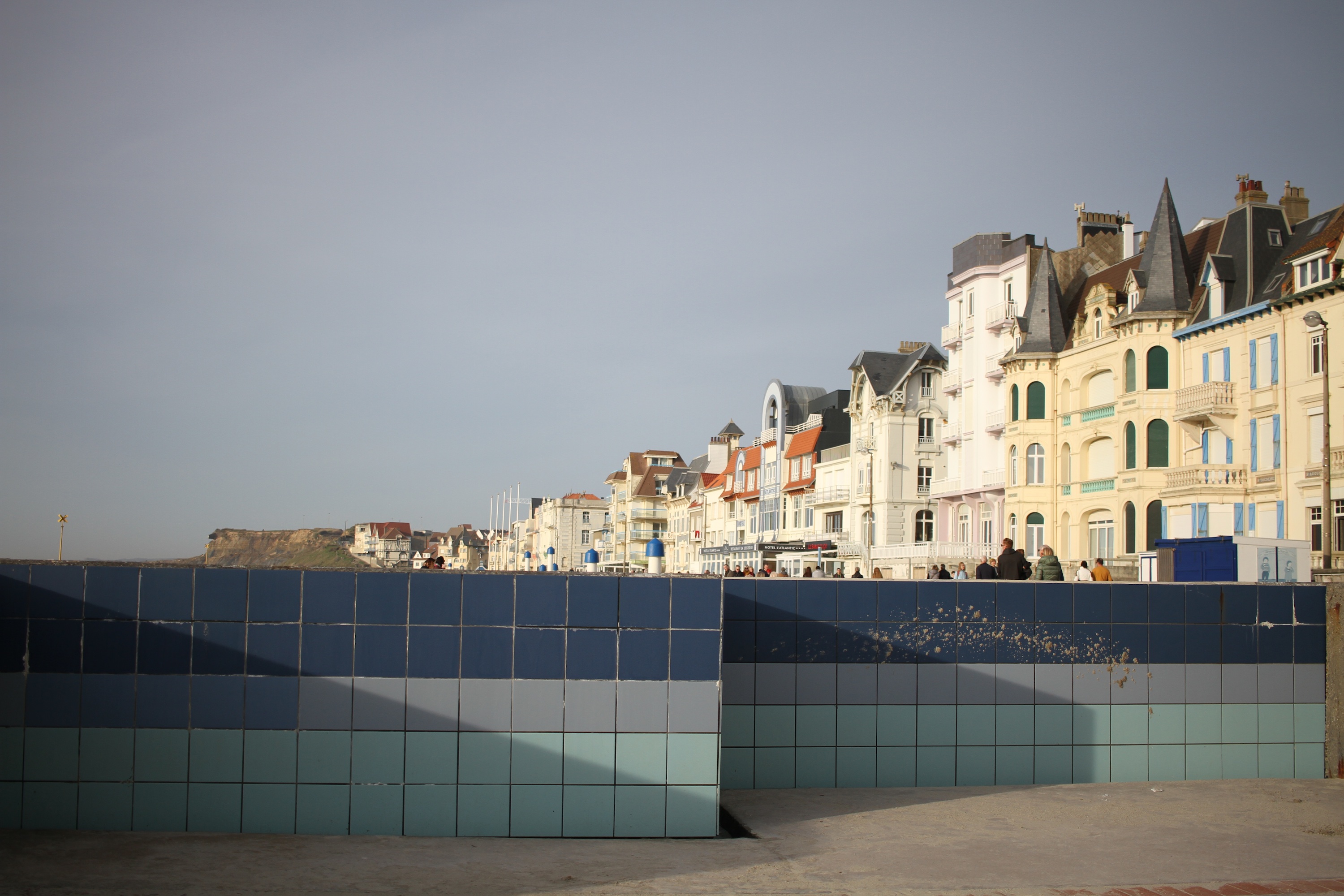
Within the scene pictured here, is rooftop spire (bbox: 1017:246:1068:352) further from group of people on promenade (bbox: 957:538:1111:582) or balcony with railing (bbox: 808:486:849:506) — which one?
group of people on promenade (bbox: 957:538:1111:582)

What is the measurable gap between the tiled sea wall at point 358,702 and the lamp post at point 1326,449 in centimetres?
1911

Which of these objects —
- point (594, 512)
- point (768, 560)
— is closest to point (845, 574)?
point (768, 560)

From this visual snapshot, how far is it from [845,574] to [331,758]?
50244 mm

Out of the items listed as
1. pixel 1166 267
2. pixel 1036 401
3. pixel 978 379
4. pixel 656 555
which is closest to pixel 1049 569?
pixel 656 555

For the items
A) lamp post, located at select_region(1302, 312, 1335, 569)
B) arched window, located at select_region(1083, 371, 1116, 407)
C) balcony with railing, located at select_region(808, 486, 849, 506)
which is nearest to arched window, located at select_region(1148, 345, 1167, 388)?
arched window, located at select_region(1083, 371, 1116, 407)

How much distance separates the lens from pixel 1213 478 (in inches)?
1398

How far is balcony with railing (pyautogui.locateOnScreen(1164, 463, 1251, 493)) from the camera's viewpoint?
34906 millimetres

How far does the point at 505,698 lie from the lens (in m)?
11.1

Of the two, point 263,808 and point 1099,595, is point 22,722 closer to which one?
point 263,808

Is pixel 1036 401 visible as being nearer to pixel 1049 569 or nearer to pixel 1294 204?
pixel 1294 204

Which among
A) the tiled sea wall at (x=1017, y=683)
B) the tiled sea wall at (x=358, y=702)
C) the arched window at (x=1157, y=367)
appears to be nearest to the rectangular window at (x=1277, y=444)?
the arched window at (x=1157, y=367)

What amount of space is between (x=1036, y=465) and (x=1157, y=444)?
6.58 metres

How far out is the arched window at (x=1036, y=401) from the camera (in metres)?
45.0

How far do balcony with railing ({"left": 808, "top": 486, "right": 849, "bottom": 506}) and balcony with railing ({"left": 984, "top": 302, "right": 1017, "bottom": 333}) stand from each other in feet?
55.3
